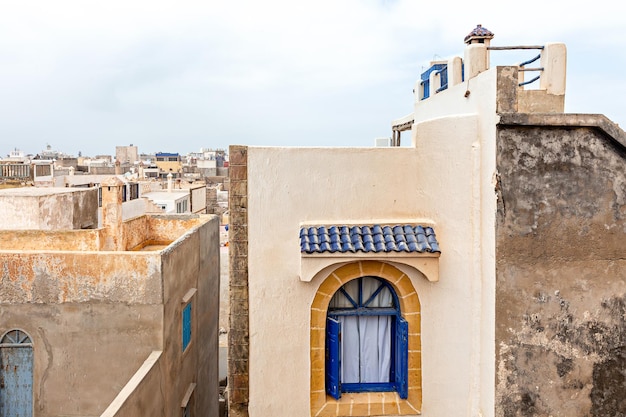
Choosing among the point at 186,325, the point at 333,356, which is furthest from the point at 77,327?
the point at 333,356

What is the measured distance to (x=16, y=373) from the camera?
Answer: 7.96m

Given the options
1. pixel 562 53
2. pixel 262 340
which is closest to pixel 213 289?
pixel 262 340

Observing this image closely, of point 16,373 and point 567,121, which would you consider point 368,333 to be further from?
point 16,373

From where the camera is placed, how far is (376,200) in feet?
21.0

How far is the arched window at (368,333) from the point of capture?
648cm

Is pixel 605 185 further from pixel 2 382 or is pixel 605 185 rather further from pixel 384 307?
pixel 2 382

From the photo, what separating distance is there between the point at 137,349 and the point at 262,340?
9.12 feet

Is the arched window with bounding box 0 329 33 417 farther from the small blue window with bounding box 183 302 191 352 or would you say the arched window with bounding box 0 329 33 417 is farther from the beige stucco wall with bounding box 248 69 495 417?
the beige stucco wall with bounding box 248 69 495 417

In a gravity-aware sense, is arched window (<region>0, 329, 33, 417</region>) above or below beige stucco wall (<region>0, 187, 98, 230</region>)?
below

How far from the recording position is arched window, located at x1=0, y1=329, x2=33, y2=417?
790 centimetres

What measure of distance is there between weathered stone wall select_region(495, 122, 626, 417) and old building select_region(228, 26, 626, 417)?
2cm

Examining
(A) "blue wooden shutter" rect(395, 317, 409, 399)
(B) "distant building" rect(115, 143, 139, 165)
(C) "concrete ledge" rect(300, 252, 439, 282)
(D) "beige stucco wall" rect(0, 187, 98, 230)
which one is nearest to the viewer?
(C) "concrete ledge" rect(300, 252, 439, 282)

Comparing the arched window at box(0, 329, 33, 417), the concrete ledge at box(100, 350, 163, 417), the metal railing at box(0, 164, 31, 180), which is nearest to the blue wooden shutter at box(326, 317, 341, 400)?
the concrete ledge at box(100, 350, 163, 417)

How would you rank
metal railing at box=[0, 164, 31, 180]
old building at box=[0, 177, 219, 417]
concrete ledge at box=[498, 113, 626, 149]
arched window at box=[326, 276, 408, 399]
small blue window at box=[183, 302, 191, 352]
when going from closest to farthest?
1. concrete ledge at box=[498, 113, 626, 149]
2. arched window at box=[326, 276, 408, 399]
3. old building at box=[0, 177, 219, 417]
4. small blue window at box=[183, 302, 191, 352]
5. metal railing at box=[0, 164, 31, 180]
